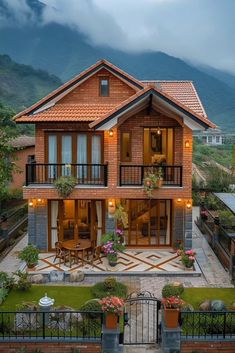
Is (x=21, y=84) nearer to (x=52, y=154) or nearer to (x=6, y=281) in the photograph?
(x=52, y=154)

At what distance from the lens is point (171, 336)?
33.1 feet

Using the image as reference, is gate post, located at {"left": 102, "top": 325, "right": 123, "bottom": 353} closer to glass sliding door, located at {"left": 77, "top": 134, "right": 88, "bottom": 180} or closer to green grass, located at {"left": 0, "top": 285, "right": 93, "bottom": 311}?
green grass, located at {"left": 0, "top": 285, "right": 93, "bottom": 311}

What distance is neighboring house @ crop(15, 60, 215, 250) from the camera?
59.1 feet

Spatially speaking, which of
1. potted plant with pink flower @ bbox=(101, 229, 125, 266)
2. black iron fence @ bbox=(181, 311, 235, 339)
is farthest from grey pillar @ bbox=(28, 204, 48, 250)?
black iron fence @ bbox=(181, 311, 235, 339)

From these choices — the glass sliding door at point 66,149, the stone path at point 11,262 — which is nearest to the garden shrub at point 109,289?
the stone path at point 11,262

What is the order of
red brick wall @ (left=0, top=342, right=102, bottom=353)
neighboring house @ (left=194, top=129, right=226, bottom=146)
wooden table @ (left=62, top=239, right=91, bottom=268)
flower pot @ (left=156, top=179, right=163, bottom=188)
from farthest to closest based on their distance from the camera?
neighboring house @ (left=194, top=129, right=226, bottom=146), flower pot @ (left=156, top=179, right=163, bottom=188), wooden table @ (left=62, top=239, right=91, bottom=268), red brick wall @ (left=0, top=342, right=102, bottom=353)

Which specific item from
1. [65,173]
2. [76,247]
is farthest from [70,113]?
[76,247]

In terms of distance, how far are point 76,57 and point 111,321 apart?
158383mm

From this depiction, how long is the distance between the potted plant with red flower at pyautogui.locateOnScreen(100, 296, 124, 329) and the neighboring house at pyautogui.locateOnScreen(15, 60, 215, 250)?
27.2ft

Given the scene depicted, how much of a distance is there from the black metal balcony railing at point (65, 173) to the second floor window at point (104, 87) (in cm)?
390

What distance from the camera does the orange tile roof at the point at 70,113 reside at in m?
18.3

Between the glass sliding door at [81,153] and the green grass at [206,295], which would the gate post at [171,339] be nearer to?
the green grass at [206,295]

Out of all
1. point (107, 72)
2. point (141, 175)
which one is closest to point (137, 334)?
point (141, 175)

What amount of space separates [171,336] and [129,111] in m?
10.5
